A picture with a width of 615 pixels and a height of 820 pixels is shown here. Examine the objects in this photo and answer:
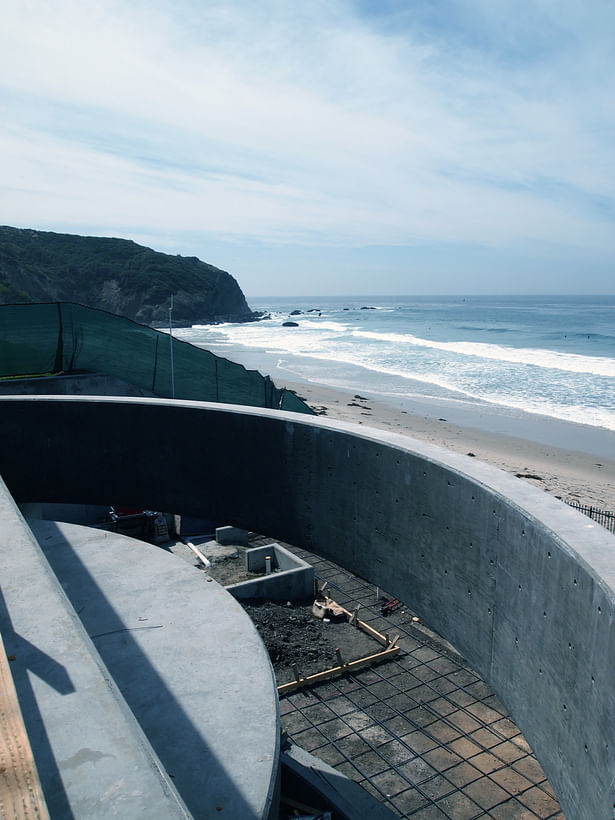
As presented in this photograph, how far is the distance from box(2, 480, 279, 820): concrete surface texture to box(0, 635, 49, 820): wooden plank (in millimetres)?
369

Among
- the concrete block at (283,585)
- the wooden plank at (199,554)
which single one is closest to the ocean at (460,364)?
the concrete block at (283,585)

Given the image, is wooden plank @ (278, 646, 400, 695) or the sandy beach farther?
the sandy beach

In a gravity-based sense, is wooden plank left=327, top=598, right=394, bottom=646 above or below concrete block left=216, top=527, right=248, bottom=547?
below

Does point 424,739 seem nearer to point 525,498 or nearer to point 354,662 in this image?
point 354,662

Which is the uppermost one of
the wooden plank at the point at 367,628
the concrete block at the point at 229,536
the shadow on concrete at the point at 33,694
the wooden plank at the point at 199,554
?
the shadow on concrete at the point at 33,694

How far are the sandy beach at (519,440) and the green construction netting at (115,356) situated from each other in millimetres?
13504

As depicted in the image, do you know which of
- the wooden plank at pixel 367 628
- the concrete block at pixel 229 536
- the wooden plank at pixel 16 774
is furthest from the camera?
the concrete block at pixel 229 536

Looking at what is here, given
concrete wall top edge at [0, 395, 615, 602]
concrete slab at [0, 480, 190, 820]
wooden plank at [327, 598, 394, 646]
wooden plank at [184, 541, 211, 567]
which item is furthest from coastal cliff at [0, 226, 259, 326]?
concrete slab at [0, 480, 190, 820]

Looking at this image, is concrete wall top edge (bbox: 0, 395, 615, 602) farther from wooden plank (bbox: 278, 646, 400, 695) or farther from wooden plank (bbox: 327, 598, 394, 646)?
wooden plank (bbox: 327, 598, 394, 646)

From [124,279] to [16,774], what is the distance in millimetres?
116926

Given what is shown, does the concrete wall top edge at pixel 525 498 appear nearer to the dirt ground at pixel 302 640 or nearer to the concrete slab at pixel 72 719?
the concrete slab at pixel 72 719

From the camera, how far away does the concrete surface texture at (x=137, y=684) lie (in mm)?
2385

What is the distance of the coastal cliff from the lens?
Answer: 104m

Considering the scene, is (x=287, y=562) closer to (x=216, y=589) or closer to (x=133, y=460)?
(x=133, y=460)
